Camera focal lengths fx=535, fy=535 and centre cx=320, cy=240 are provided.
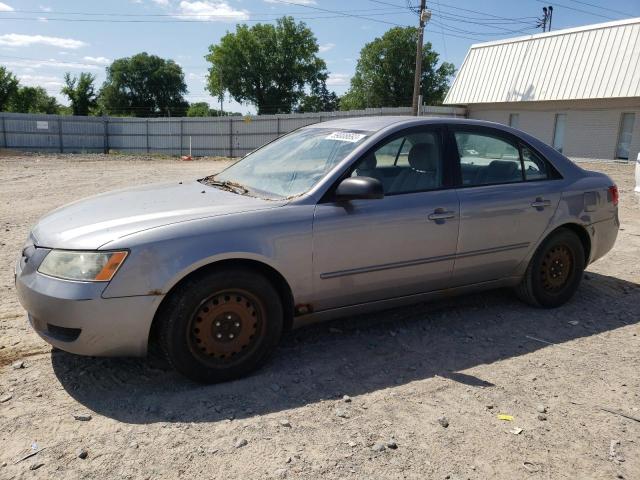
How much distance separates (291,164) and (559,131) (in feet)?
76.7

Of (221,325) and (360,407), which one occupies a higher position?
(221,325)

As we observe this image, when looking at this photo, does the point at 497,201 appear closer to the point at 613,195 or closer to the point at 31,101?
the point at 613,195

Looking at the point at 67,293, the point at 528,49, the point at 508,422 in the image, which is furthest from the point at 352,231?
the point at 528,49

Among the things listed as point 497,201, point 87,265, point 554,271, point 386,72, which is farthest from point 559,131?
point 386,72

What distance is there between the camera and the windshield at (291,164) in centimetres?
372

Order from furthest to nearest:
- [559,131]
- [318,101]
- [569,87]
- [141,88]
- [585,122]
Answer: [141,88] < [318,101] < [559,131] < [585,122] < [569,87]

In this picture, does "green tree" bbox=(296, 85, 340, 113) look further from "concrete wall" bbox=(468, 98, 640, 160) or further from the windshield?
the windshield

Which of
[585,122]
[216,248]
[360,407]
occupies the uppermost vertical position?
[585,122]

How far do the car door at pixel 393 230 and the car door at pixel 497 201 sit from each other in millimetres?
144

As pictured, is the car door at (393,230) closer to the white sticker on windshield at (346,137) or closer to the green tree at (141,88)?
the white sticker on windshield at (346,137)

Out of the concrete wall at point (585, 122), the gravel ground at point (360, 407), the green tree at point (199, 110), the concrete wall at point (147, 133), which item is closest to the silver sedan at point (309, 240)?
the gravel ground at point (360, 407)

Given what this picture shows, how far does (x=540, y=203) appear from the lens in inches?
175

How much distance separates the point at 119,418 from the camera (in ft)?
9.52

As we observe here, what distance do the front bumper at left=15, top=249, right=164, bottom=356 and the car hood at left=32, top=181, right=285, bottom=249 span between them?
0.21 meters
